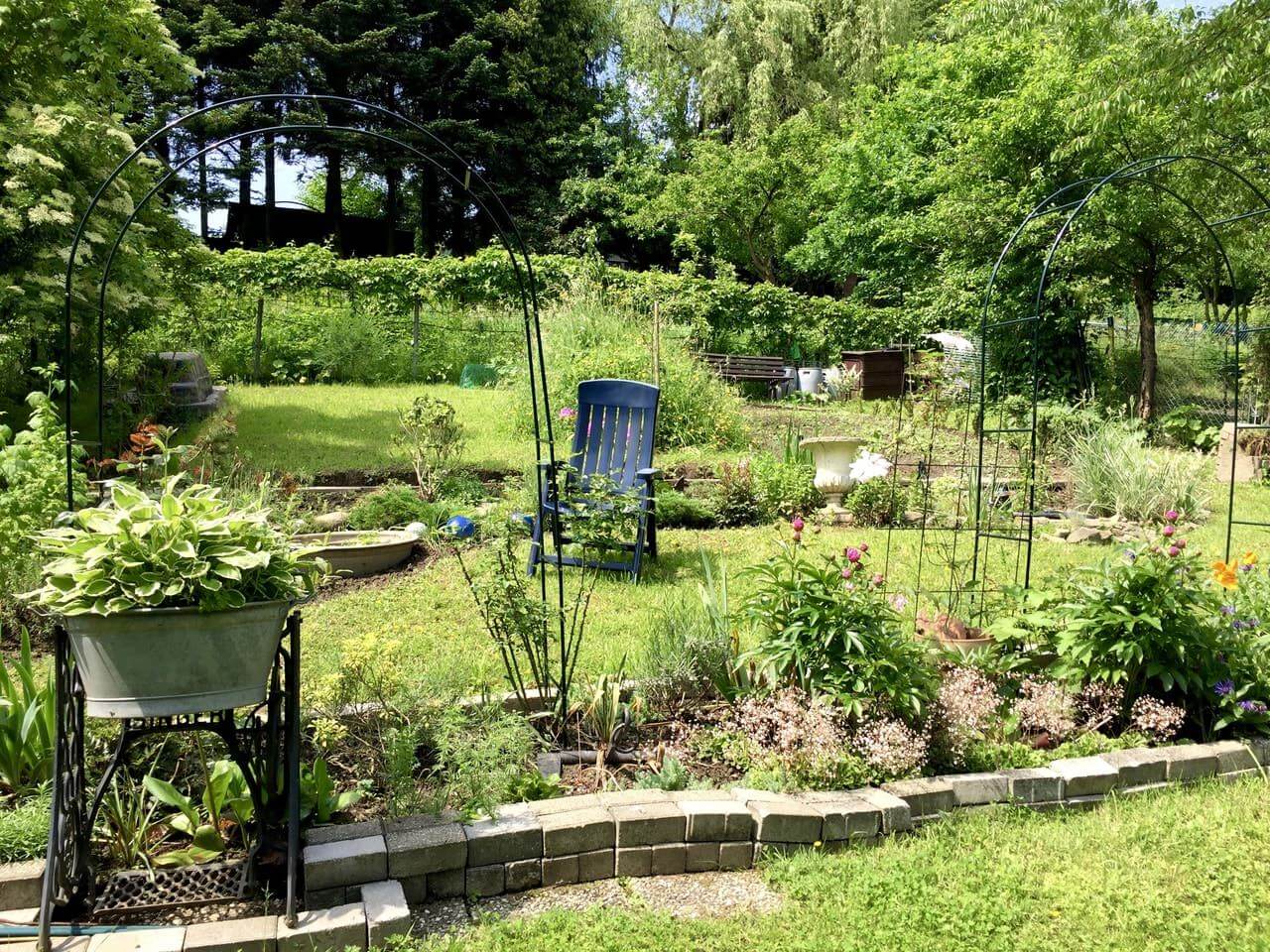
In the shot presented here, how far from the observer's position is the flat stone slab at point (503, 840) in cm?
225

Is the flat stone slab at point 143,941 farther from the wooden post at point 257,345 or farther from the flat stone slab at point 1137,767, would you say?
the wooden post at point 257,345

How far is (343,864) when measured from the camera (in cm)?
214

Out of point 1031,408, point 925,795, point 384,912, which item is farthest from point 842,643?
point 1031,408

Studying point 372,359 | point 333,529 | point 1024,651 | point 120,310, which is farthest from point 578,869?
point 372,359

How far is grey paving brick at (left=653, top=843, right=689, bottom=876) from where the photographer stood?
2398 mm

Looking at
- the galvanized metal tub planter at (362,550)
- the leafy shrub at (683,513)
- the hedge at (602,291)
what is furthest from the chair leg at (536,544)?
the hedge at (602,291)

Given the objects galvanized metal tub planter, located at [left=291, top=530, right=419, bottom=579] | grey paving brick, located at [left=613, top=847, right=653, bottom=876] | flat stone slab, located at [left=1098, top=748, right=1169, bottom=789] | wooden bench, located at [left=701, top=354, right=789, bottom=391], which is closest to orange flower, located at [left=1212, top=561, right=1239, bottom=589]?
flat stone slab, located at [left=1098, top=748, right=1169, bottom=789]

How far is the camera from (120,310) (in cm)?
658

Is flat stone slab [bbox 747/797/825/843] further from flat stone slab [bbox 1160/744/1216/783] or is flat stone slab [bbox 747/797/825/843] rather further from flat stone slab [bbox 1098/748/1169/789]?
flat stone slab [bbox 1160/744/1216/783]

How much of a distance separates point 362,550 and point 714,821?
315 cm

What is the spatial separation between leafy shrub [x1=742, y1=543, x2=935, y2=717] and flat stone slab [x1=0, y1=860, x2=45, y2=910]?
1.96 metres

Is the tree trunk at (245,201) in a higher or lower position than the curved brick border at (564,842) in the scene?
higher

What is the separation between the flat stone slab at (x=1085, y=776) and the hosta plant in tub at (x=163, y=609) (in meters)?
2.29

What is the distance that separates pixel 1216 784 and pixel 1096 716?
39 cm
